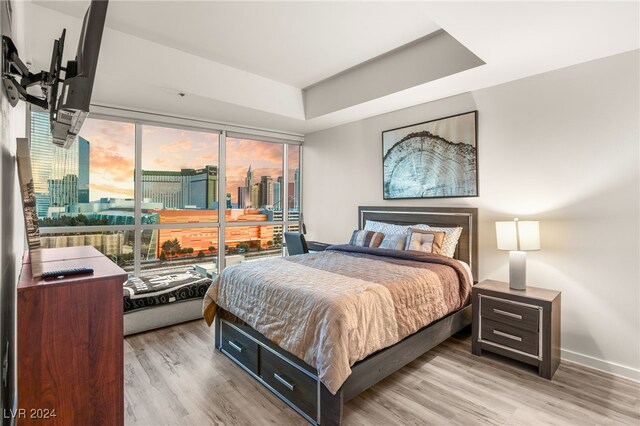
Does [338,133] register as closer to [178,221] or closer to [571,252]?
[178,221]

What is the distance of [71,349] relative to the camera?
117 cm

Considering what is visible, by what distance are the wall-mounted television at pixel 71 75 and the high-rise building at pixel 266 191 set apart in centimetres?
374

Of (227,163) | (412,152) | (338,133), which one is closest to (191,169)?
(227,163)

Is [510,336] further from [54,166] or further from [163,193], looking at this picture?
[54,166]

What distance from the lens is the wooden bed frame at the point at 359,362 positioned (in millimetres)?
1890

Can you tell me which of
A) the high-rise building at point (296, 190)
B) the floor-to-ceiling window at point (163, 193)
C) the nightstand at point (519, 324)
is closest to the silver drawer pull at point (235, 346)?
the nightstand at point (519, 324)

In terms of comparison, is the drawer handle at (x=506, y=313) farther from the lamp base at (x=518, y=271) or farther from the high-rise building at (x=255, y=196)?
the high-rise building at (x=255, y=196)

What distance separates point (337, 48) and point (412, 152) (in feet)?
4.99

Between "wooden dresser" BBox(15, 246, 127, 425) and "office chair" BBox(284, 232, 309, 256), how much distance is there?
2.57m

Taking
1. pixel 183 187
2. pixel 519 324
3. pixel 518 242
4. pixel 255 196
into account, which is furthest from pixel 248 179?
pixel 519 324

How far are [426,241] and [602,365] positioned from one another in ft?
5.49

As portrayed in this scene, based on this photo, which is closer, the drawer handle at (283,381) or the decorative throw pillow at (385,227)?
the drawer handle at (283,381)

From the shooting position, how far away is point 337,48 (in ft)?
10.4

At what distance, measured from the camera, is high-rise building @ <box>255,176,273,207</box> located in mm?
5371
